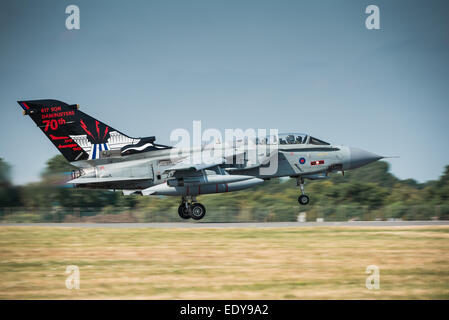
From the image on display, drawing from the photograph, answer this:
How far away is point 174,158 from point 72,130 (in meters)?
5.08

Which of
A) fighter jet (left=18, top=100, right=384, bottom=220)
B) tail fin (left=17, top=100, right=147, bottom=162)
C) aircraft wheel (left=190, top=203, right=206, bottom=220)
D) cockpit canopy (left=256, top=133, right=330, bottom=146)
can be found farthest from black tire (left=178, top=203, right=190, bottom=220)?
cockpit canopy (left=256, top=133, right=330, bottom=146)

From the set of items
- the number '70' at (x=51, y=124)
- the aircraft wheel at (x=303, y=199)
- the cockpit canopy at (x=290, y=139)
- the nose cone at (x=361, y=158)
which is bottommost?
the aircraft wheel at (x=303, y=199)

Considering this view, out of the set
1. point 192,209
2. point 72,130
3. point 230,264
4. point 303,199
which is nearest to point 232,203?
point 303,199

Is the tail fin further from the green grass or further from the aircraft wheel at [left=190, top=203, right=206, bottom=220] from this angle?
the green grass

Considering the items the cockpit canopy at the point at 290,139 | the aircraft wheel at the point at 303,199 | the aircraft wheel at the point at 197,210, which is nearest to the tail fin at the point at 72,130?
the aircraft wheel at the point at 197,210

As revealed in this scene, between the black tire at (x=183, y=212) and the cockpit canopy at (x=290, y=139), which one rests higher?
the cockpit canopy at (x=290, y=139)

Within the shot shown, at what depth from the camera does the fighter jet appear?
22.0 m

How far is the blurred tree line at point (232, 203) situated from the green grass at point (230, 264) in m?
6.18

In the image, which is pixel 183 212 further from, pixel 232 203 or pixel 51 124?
pixel 232 203

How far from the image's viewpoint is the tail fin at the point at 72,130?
22.4 metres

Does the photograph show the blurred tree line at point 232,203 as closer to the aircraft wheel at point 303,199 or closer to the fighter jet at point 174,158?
the fighter jet at point 174,158

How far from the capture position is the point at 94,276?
10680 millimetres
